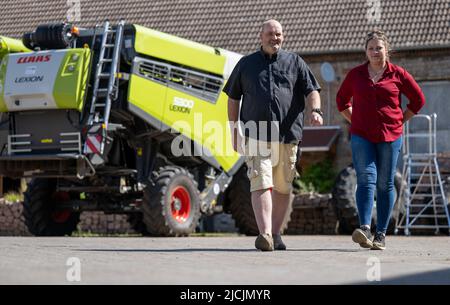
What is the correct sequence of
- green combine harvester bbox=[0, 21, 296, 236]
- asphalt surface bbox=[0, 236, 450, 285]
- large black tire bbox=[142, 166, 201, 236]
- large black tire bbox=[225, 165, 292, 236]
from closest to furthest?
asphalt surface bbox=[0, 236, 450, 285] → green combine harvester bbox=[0, 21, 296, 236] → large black tire bbox=[142, 166, 201, 236] → large black tire bbox=[225, 165, 292, 236]

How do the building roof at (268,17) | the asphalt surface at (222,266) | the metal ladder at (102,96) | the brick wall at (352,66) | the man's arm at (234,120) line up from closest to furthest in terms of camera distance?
1. the asphalt surface at (222,266)
2. the man's arm at (234,120)
3. the metal ladder at (102,96)
4. the brick wall at (352,66)
5. the building roof at (268,17)

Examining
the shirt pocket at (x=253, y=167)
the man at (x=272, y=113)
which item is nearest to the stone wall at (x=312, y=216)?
the man at (x=272, y=113)

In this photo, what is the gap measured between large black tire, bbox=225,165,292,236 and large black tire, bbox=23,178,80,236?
8.57 ft

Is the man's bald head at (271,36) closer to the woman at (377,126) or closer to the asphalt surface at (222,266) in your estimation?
the woman at (377,126)

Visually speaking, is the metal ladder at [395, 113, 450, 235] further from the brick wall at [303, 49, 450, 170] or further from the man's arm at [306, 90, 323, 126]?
the brick wall at [303, 49, 450, 170]

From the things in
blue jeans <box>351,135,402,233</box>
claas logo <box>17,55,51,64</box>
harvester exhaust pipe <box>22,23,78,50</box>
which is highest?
harvester exhaust pipe <box>22,23,78,50</box>

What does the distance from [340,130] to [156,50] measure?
1374 centimetres

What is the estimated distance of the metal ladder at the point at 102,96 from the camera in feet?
51.3

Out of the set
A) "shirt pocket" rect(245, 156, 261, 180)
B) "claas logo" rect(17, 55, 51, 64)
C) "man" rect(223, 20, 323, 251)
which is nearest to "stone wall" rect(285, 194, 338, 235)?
"claas logo" rect(17, 55, 51, 64)

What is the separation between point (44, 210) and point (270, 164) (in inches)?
308

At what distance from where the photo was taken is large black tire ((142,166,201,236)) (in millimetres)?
15961

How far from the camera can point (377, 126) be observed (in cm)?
1044

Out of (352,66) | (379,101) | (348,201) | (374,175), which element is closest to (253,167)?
(374,175)

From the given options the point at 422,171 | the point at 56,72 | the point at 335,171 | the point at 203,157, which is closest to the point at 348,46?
the point at 335,171
